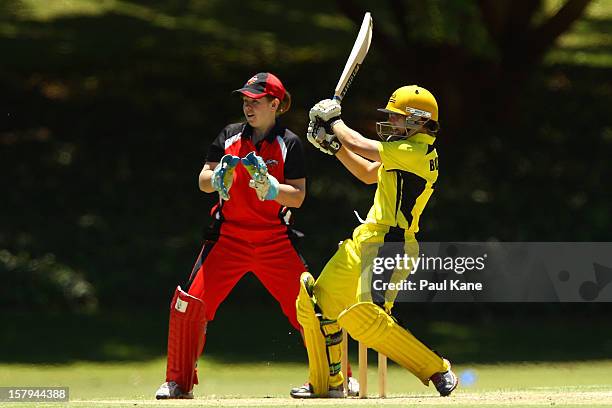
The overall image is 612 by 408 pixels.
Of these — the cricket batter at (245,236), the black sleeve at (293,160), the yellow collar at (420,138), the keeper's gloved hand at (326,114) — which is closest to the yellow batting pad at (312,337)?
the cricket batter at (245,236)

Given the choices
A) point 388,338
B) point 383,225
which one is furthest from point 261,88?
point 388,338

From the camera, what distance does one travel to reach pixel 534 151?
1647cm

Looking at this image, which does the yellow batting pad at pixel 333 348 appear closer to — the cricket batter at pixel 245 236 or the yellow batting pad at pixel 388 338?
the yellow batting pad at pixel 388 338

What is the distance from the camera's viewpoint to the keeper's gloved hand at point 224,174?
26.1 feet

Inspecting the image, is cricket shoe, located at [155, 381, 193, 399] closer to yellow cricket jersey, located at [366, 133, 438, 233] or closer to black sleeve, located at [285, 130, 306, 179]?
black sleeve, located at [285, 130, 306, 179]

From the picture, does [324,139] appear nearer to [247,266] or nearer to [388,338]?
[247,266]

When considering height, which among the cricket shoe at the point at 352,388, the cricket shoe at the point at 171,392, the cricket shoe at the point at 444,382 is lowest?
the cricket shoe at the point at 444,382

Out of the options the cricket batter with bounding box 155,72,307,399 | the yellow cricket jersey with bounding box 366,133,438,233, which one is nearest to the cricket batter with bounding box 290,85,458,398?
the yellow cricket jersey with bounding box 366,133,438,233

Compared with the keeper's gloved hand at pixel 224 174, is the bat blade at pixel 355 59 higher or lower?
higher

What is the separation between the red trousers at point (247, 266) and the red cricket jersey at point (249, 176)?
5cm

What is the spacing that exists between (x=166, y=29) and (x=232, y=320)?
22.5ft

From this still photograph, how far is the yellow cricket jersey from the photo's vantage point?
7.75 meters

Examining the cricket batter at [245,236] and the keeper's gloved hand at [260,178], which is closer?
the keeper's gloved hand at [260,178]

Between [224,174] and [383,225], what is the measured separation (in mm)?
928
